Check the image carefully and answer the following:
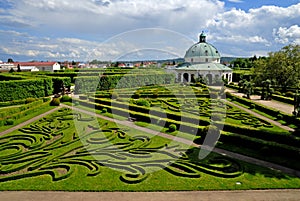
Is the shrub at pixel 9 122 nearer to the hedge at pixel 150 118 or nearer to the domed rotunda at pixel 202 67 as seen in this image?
the hedge at pixel 150 118

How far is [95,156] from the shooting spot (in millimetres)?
17328

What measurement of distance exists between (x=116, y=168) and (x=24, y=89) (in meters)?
33.0

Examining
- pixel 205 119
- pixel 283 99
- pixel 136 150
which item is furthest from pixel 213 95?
pixel 136 150

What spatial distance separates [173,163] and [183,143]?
4.31 metres

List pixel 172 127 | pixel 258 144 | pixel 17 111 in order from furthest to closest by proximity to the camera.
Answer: pixel 17 111 → pixel 172 127 → pixel 258 144

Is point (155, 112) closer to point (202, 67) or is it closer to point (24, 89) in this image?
point (24, 89)

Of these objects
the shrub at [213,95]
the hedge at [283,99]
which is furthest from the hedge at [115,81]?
the hedge at [283,99]

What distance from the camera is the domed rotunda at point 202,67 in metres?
76.1

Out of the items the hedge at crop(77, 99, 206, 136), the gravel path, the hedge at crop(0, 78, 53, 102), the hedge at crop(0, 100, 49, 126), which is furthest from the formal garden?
the hedge at crop(0, 78, 53, 102)

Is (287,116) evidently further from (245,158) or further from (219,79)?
(219,79)

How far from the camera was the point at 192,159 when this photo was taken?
1691cm

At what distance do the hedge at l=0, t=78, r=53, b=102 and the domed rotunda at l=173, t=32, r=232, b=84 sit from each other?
44.1 meters

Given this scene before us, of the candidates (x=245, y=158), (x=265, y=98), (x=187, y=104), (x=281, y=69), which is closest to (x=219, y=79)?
(x=281, y=69)

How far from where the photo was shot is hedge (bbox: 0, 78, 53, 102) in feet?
128
